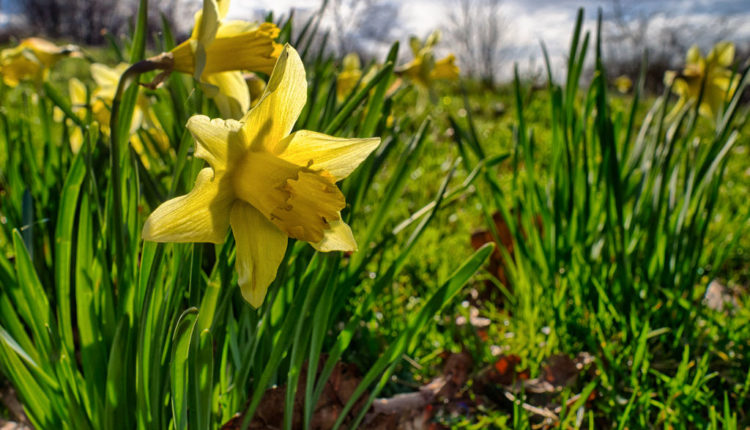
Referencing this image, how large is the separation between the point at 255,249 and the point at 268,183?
91 mm

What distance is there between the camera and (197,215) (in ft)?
2.23

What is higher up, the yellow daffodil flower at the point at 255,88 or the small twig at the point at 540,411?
the yellow daffodil flower at the point at 255,88

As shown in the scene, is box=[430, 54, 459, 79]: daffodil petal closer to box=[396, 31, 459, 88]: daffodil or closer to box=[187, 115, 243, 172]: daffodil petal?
box=[396, 31, 459, 88]: daffodil

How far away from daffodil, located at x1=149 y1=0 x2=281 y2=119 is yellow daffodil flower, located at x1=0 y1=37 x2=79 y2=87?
735 millimetres

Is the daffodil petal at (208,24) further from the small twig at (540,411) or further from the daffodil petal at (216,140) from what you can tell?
the small twig at (540,411)

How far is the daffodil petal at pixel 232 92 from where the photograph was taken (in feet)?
3.17

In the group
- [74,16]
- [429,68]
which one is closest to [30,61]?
[429,68]

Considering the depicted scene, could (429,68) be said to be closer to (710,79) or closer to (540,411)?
(710,79)

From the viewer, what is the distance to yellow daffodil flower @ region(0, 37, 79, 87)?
1494 mm

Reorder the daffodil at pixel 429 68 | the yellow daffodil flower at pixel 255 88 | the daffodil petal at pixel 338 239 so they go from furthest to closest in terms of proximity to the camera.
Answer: the daffodil at pixel 429 68 < the yellow daffodil flower at pixel 255 88 < the daffodil petal at pixel 338 239

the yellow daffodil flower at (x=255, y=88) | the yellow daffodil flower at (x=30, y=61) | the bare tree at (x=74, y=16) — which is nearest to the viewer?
the yellow daffodil flower at (x=255, y=88)

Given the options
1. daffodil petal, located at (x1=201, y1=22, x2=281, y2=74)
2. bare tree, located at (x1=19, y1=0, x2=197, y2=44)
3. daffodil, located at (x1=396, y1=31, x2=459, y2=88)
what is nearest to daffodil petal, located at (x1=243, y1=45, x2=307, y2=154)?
daffodil petal, located at (x1=201, y1=22, x2=281, y2=74)

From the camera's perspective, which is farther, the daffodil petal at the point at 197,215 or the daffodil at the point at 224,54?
the daffodil at the point at 224,54

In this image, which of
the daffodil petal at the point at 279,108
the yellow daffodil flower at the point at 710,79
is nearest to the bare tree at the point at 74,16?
the yellow daffodil flower at the point at 710,79
